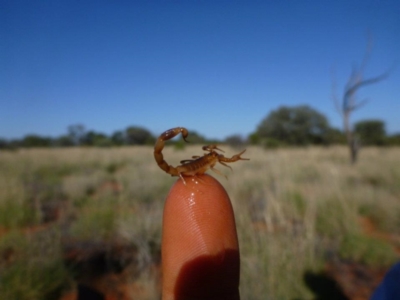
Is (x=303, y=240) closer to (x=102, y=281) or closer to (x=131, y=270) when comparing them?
(x=131, y=270)

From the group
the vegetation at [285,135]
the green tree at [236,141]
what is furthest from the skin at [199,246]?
the vegetation at [285,135]

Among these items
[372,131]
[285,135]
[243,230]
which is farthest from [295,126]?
[243,230]

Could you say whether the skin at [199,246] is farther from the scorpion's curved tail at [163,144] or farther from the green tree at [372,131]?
the green tree at [372,131]

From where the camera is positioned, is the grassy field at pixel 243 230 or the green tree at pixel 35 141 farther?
the green tree at pixel 35 141

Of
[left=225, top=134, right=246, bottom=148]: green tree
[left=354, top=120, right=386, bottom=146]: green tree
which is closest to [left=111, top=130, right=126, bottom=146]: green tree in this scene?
[left=225, top=134, right=246, bottom=148]: green tree

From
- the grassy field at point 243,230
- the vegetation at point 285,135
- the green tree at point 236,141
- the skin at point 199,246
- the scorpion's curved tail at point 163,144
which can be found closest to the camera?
the skin at point 199,246
